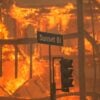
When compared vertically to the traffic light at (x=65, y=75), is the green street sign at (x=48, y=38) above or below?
above

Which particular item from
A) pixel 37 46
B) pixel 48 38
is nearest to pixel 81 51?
pixel 37 46

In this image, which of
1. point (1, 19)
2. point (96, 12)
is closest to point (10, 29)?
point (1, 19)

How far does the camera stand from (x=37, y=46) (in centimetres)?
1512

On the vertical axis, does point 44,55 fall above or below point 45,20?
below

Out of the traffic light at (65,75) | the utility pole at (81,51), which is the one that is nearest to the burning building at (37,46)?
the utility pole at (81,51)

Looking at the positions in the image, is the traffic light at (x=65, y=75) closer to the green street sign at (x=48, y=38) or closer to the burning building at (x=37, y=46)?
the green street sign at (x=48, y=38)

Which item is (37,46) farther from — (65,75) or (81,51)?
(65,75)

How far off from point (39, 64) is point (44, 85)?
2.79ft

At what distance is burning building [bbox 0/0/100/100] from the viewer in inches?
581

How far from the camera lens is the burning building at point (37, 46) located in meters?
14.8

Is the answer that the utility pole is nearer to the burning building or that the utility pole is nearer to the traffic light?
the burning building

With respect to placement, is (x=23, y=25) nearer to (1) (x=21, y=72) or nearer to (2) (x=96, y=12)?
(1) (x=21, y=72)

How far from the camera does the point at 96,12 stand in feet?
49.8

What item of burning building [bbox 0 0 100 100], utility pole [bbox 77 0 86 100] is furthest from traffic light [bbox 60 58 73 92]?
burning building [bbox 0 0 100 100]
